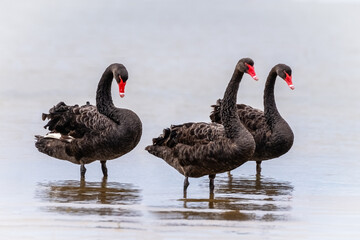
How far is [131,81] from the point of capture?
61.9ft

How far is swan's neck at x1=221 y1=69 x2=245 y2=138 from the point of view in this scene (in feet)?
30.5

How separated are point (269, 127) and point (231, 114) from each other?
67.2 inches

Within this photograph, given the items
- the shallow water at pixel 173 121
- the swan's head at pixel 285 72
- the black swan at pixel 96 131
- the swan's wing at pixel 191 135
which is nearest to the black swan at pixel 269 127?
the swan's head at pixel 285 72

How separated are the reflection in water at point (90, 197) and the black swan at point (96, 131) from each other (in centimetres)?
36

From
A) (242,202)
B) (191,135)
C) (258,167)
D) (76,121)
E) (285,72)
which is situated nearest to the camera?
(242,202)

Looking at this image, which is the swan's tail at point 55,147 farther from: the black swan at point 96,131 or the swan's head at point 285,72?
the swan's head at point 285,72

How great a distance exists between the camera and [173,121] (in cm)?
1388

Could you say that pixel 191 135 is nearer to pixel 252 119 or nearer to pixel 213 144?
pixel 213 144

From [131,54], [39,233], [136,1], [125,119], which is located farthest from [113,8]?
[39,233]

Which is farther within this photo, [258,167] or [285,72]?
[285,72]

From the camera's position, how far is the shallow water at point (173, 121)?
7930 mm

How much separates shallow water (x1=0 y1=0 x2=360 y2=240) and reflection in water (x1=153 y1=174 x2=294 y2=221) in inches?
0.7

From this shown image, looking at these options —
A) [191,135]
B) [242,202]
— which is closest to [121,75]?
[191,135]

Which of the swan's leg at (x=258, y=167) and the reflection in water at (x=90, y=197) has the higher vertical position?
the swan's leg at (x=258, y=167)
